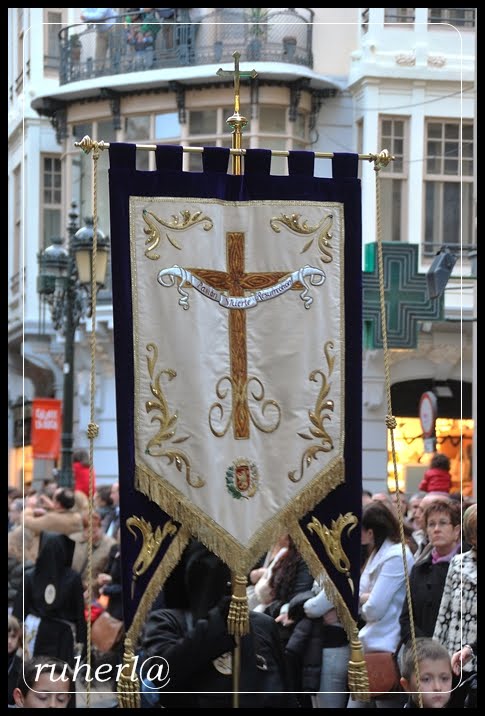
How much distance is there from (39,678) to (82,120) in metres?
7.06

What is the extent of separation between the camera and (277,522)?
5336 millimetres

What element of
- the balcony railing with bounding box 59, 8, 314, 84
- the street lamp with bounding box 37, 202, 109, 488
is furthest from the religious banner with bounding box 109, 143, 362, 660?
the street lamp with bounding box 37, 202, 109, 488

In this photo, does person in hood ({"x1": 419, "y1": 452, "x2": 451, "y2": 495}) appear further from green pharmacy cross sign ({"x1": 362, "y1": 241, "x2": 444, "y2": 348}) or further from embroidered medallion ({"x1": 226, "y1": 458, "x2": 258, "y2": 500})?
embroidered medallion ({"x1": 226, "y1": 458, "x2": 258, "y2": 500})

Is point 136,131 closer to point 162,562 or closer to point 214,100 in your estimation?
point 214,100

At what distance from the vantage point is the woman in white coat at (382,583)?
6020 millimetres

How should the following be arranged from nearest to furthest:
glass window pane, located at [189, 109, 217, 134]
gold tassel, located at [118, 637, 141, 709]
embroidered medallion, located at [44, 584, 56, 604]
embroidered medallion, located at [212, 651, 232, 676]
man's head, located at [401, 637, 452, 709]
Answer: gold tassel, located at [118, 637, 141, 709], embroidered medallion, located at [212, 651, 232, 676], man's head, located at [401, 637, 452, 709], embroidered medallion, located at [44, 584, 56, 604], glass window pane, located at [189, 109, 217, 134]

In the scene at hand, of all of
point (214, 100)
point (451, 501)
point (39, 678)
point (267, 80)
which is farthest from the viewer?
point (214, 100)

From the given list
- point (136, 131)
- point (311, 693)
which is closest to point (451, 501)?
point (311, 693)

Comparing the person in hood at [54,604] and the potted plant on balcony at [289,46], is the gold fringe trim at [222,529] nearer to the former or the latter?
the person in hood at [54,604]

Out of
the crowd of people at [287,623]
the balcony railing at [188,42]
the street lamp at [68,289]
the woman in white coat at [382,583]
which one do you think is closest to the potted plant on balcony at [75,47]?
the balcony railing at [188,42]

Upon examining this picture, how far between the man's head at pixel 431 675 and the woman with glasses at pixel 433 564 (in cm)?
44

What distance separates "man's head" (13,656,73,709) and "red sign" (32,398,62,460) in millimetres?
7105

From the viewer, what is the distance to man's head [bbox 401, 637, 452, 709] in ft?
18.0

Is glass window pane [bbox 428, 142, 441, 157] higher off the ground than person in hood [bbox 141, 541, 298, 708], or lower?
higher
